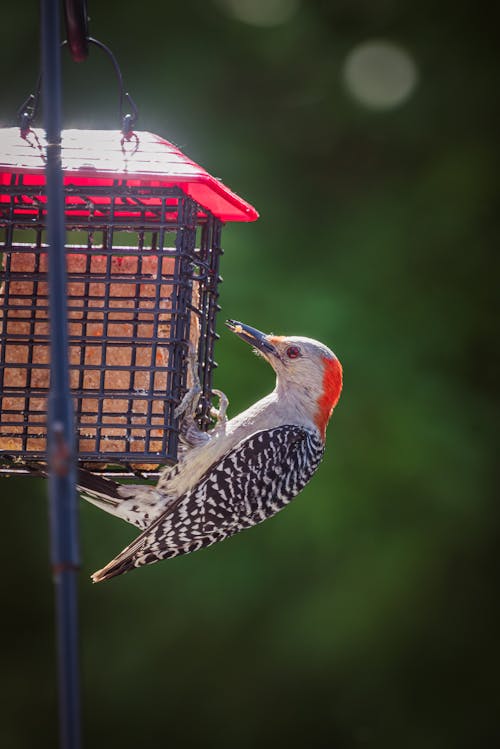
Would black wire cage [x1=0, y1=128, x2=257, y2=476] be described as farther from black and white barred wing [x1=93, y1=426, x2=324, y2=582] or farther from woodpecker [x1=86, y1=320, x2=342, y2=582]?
black and white barred wing [x1=93, y1=426, x2=324, y2=582]

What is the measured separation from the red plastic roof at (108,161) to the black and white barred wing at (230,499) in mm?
922

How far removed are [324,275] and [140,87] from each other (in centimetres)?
163

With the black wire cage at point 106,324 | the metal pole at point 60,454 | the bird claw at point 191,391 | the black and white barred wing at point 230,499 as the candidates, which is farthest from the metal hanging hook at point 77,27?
the black and white barred wing at point 230,499

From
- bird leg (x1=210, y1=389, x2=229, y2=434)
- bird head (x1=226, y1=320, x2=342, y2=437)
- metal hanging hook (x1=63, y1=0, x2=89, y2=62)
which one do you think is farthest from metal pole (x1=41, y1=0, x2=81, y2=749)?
bird head (x1=226, y1=320, x2=342, y2=437)

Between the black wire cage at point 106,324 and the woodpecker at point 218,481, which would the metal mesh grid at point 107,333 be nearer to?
the black wire cage at point 106,324

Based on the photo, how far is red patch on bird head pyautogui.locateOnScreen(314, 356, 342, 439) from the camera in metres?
4.86

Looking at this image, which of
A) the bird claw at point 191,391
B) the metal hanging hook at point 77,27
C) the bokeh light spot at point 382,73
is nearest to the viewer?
the metal hanging hook at point 77,27

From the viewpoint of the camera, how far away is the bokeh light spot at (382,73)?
7996 millimetres

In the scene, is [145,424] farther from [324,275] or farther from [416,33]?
[416,33]

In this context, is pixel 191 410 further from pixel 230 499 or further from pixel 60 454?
pixel 60 454

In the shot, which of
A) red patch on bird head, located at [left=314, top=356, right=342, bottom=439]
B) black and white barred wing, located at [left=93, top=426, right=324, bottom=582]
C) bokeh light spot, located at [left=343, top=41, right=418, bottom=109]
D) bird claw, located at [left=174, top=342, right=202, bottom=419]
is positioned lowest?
black and white barred wing, located at [left=93, top=426, right=324, bottom=582]

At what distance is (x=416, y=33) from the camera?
8.25 metres

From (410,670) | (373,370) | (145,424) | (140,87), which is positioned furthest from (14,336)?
(410,670)

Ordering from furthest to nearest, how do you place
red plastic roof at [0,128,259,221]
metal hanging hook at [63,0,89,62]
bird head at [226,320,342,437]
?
bird head at [226,320,342,437]
red plastic roof at [0,128,259,221]
metal hanging hook at [63,0,89,62]
